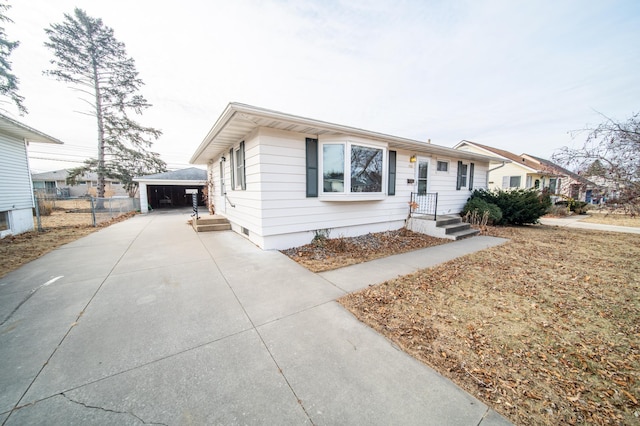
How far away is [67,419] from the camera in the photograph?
1359 millimetres

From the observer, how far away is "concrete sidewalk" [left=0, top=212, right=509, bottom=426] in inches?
56.6

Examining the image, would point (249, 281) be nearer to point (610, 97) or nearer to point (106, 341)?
point (106, 341)

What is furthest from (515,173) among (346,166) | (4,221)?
(4,221)

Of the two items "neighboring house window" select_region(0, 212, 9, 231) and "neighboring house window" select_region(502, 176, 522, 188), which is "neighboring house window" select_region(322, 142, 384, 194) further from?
"neighboring house window" select_region(502, 176, 522, 188)

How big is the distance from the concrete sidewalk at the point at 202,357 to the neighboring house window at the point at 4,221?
5.91 m

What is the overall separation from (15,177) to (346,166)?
11.2 meters

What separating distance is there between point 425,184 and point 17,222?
46.3ft

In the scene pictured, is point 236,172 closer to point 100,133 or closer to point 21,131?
point 21,131

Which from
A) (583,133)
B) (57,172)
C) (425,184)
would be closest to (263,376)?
(583,133)

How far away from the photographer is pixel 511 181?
58.5ft

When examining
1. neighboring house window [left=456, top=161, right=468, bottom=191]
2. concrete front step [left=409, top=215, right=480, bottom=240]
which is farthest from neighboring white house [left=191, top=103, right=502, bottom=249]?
neighboring house window [left=456, top=161, right=468, bottom=191]

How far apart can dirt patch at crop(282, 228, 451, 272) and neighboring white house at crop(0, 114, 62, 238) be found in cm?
923

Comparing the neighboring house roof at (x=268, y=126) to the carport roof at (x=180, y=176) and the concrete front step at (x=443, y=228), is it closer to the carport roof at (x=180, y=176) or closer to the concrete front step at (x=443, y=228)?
the concrete front step at (x=443, y=228)

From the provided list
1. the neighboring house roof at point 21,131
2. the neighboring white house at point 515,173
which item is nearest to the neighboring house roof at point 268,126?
the neighboring house roof at point 21,131
